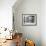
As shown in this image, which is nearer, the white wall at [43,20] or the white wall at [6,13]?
the white wall at [6,13]

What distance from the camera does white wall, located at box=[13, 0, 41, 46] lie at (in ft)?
18.5

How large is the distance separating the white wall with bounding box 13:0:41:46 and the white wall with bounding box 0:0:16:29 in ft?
3.78

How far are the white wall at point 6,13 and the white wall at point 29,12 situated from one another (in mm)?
1153

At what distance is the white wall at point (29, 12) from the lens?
5648mm

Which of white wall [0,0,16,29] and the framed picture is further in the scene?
the framed picture

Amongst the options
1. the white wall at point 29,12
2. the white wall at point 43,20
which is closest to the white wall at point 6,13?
the white wall at point 29,12

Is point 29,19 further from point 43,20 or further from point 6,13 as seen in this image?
point 6,13

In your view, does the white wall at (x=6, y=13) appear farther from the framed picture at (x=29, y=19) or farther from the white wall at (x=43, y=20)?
the white wall at (x=43, y=20)

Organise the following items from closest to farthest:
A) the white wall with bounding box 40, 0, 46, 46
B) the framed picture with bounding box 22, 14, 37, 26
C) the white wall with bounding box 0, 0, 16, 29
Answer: the white wall with bounding box 0, 0, 16, 29 → the white wall with bounding box 40, 0, 46, 46 → the framed picture with bounding box 22, 14, 37, 26

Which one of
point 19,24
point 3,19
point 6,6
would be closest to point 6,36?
point 3,19

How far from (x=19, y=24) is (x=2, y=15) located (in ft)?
4.42

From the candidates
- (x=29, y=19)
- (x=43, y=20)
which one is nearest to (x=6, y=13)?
(x=29, y=19)

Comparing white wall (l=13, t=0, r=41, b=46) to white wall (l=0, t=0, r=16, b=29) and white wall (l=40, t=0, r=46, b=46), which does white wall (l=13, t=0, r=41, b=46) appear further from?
white wall (l=0, t=0, r=16, b=29)

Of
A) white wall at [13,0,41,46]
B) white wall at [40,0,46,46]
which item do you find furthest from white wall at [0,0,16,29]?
Result: white wall at [40,0,46,46]
